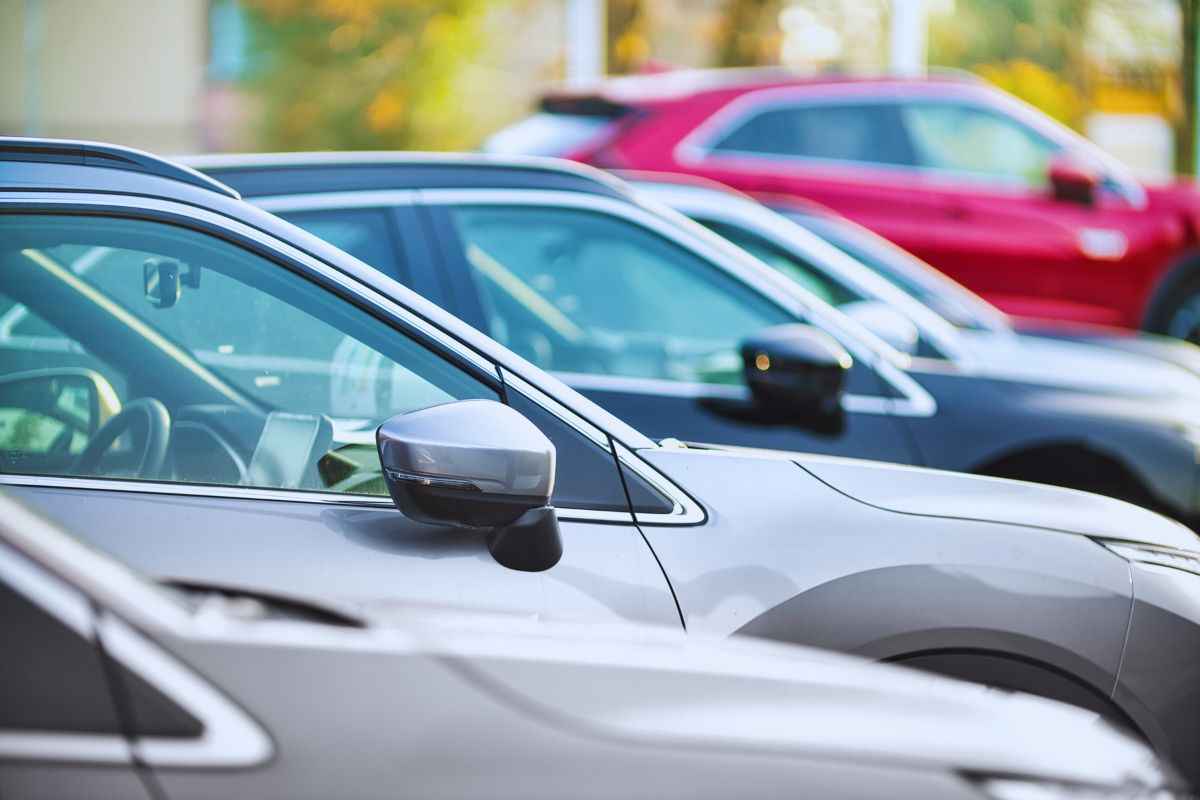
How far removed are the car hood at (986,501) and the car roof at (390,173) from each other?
1.69 metres

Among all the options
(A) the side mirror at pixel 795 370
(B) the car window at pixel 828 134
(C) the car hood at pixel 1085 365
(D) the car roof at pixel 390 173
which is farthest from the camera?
(B) the car window at pixel 828 134

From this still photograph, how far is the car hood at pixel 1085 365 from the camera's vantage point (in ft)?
14.9

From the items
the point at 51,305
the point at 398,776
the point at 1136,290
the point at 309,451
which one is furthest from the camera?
the point at 1136,290

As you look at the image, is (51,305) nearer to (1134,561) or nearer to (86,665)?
(86,665)

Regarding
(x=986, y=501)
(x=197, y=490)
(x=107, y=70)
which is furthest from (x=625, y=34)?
(x=197, y=490)

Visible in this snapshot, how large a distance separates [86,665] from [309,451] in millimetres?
932

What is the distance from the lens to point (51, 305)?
8.61ft

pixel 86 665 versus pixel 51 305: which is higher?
pixel 51 305

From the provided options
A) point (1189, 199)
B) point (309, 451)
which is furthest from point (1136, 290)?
point (309, 451)

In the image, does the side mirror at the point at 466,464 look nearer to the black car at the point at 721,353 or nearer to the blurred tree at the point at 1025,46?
the black car at the point at 721,353

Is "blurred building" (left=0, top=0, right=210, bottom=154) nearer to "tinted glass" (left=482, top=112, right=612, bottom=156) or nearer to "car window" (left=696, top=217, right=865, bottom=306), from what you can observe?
"tinted glass" (left=482, top=112, right=612, bottom=156)

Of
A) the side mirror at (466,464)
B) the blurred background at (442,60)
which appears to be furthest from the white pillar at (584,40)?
the side mirror at (466,464)

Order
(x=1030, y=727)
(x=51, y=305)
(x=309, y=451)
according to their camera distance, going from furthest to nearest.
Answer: (x=51, y=305) < (x=309, y=451) < (x=1030, y=727)

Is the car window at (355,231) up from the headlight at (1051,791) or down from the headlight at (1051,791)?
up
